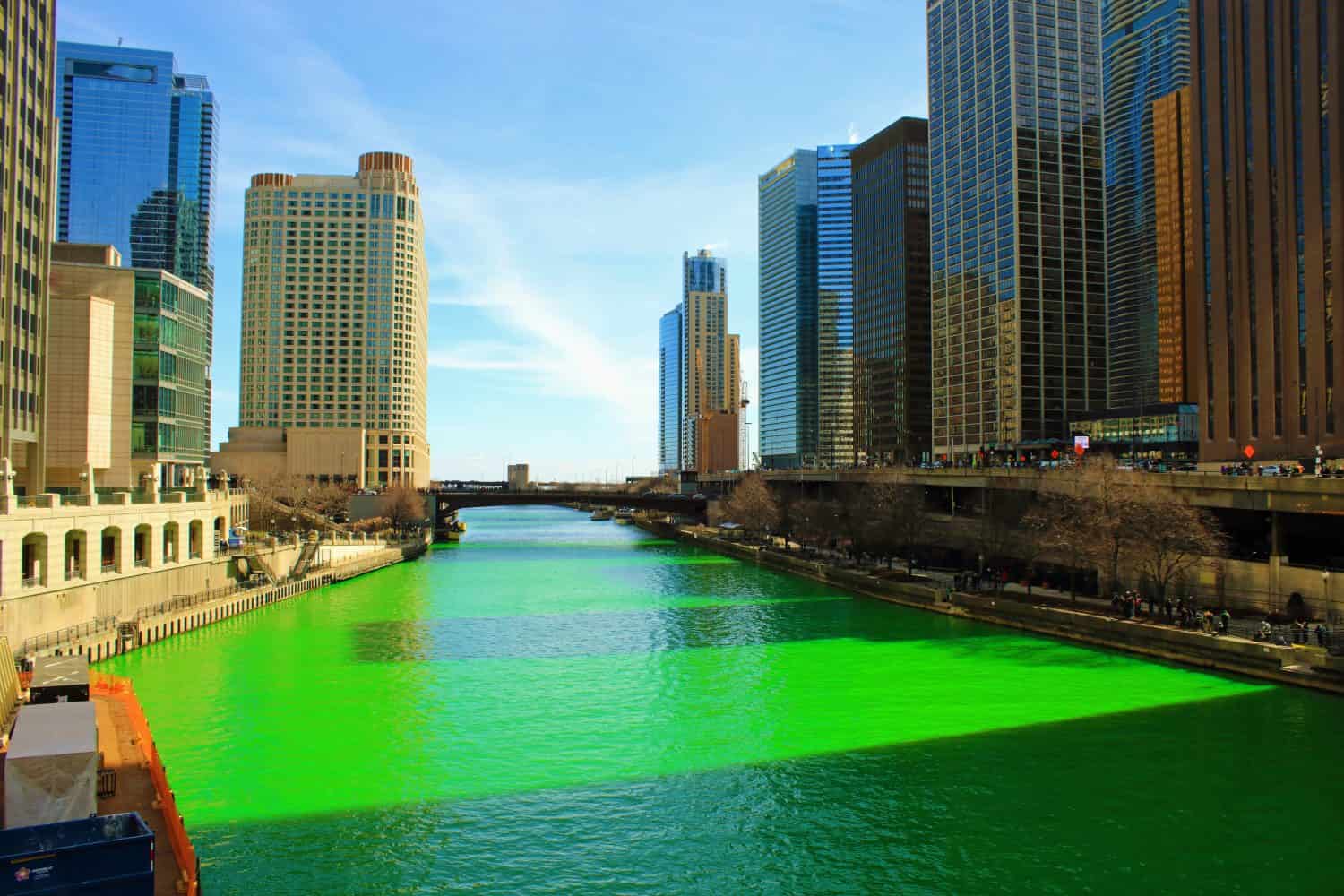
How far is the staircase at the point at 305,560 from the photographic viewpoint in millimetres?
84144

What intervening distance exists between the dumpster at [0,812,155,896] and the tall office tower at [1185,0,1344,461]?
267 feet

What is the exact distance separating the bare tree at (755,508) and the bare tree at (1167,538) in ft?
218

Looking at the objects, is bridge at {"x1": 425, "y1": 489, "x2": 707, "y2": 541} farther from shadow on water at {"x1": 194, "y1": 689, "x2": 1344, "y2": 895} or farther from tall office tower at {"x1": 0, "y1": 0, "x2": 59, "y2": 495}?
shadow on water at {"x1": 194, "y1": 689, "x2": 1344, "y2": 895}

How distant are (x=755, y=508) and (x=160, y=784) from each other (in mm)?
104243

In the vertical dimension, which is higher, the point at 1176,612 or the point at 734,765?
the point at 1176,612

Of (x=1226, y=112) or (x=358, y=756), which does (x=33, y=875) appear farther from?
(x=1226, y=112)

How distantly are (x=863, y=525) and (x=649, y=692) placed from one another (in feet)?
175

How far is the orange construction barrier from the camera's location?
20.5m

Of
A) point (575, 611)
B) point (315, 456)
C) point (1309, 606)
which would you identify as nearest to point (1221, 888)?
point (1309, 606)

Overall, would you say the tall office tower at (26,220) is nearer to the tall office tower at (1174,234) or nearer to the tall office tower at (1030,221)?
the tall office tower at (1030,221)

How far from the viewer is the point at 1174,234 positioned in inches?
7623

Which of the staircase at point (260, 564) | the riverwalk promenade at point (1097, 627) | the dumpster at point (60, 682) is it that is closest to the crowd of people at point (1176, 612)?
the riverwalk promenade at point (1097, 627)

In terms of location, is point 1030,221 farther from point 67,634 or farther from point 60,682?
point 60,682

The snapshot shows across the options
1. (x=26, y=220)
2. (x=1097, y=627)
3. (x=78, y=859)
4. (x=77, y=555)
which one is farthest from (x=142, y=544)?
(x=1097, y=627)
